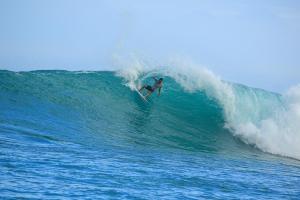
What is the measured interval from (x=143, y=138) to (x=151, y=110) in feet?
17.4

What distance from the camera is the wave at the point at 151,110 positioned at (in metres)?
15.2

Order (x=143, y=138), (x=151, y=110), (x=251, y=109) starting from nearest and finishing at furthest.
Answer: (x=143, y=138)
(x=151, y=110)
(x=251, y=109)

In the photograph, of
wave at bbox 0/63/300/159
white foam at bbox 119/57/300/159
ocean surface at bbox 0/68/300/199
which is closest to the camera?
ocean surface at bbox 0/68/300/199

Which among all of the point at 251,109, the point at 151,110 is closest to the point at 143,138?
the point at 151,110

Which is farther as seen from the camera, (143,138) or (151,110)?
(151,110)

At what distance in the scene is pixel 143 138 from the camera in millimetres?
15539

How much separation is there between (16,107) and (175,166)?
6.19 m

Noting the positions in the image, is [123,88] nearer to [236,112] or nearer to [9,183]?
[236,112]

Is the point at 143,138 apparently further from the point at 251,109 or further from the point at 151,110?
the point at 251,109

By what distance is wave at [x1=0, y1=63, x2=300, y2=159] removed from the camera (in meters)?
15.2

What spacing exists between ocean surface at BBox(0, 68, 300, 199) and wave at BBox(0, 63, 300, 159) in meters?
0.05

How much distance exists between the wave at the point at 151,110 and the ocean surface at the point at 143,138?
5 centimetres

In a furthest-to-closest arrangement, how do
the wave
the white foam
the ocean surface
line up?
the white foam
the wave
the ocean surface

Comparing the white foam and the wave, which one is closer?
the wave
